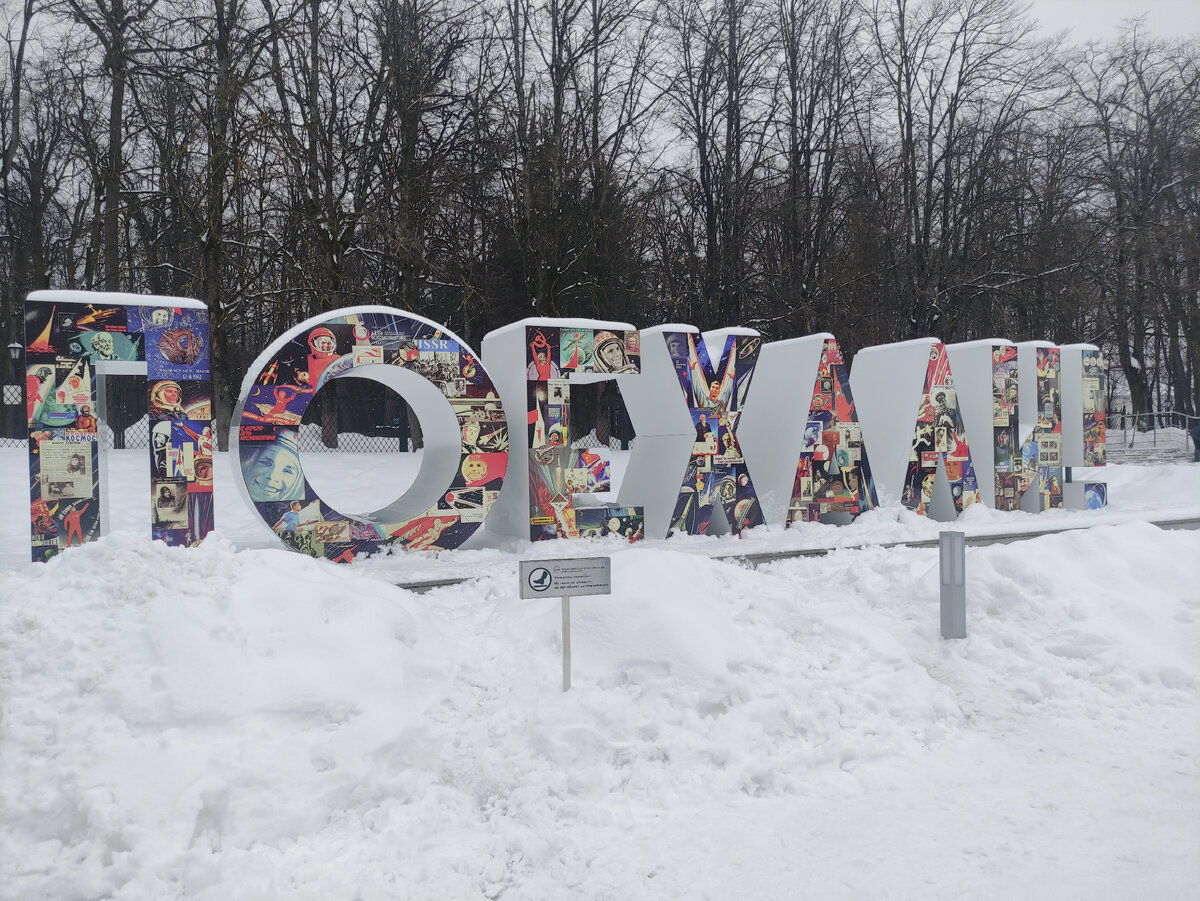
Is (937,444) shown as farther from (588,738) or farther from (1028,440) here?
(588,738)

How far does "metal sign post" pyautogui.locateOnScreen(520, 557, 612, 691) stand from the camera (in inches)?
207

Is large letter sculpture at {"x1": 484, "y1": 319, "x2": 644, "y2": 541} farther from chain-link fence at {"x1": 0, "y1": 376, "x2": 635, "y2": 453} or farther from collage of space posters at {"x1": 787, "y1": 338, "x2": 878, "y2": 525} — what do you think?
chain-link fence at {"x1": 0, "y1": 376, "x2": 635, "y2": 453}

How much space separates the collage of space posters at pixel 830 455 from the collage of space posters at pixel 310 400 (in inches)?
160

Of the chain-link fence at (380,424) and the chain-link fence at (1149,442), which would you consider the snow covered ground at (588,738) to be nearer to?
the chain-link fence at (1149,442)

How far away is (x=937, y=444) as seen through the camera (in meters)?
12.8

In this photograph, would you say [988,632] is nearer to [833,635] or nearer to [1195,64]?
[833,635]

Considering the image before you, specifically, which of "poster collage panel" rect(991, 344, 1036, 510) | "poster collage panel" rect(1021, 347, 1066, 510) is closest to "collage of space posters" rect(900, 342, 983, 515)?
"poster collage panel" rect(991, 344, 1036, 510)

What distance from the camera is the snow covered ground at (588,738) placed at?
12.1 ft

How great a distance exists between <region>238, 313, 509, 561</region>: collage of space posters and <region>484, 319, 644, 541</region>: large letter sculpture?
378 mm

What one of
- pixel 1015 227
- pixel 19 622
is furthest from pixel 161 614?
pixel 1015 227

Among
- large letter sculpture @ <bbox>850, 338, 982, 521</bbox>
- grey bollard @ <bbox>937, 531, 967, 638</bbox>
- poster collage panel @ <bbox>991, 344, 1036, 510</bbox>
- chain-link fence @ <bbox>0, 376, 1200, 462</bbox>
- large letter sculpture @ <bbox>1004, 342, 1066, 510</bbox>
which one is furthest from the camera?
chain-link fence @ <bbox>0, 376, 1200, 462</bbox>

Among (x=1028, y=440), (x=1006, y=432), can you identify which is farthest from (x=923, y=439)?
(x=1028, y=440)

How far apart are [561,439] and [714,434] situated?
2.03 metres

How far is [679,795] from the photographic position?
14.6 ft
